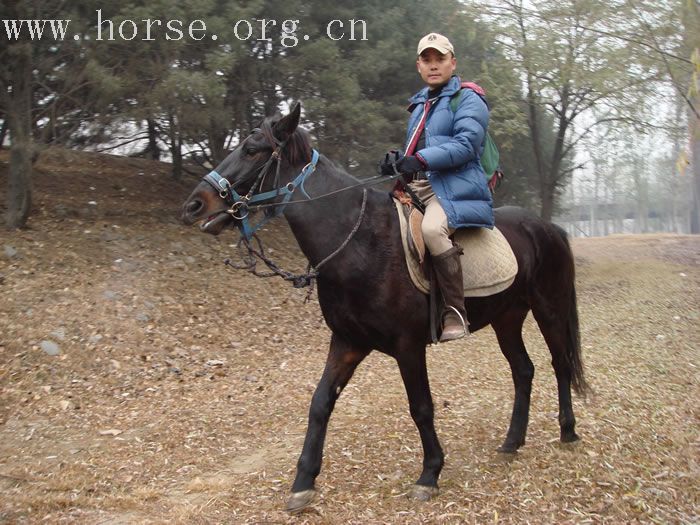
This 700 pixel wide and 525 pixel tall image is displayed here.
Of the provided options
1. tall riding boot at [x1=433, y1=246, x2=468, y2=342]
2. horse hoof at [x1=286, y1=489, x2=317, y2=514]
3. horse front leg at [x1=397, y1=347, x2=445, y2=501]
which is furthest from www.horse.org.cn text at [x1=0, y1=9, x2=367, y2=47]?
horse hoof at [x1=286, y1=489, x2=317, y2=514]

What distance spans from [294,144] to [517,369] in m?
2.77

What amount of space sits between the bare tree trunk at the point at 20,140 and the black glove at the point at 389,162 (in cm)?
744

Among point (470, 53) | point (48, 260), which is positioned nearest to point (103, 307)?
point (48, 260)

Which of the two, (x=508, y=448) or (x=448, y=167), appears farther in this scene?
(x=508, y=448)

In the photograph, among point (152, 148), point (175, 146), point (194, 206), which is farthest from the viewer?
point (152, 148)

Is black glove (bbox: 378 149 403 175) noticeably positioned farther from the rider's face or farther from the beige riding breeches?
the rider's face

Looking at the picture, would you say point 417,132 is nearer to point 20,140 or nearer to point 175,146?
point 20,140

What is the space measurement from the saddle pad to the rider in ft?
0.63

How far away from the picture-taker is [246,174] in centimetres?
416

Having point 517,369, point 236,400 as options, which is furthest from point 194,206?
point 236,400

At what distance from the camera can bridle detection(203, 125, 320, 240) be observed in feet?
13.4

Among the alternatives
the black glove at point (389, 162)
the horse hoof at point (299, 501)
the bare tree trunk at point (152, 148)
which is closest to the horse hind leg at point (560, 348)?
the black glove at point (389, 162)

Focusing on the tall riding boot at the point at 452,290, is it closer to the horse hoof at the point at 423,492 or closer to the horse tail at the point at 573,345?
the horse hoof at the point at 423,492

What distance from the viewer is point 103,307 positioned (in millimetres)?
8930
